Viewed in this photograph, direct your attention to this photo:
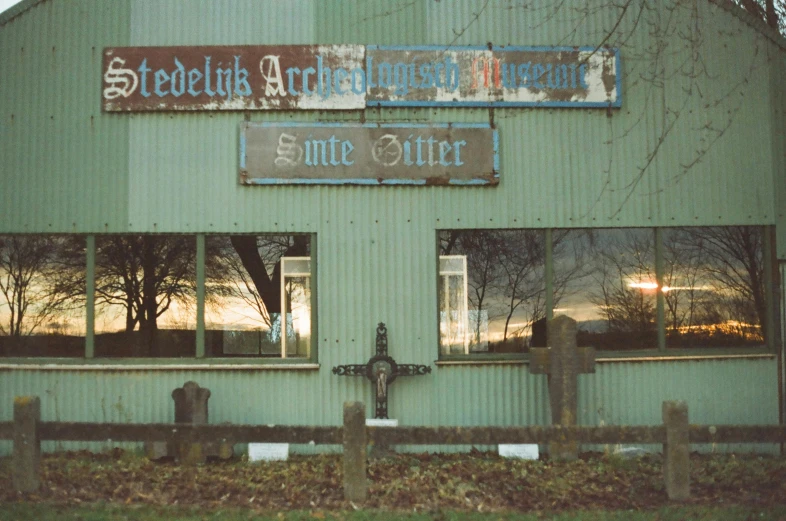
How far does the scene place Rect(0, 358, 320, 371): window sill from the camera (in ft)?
34.3

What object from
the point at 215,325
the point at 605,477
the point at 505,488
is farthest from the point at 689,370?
the point at 215,325

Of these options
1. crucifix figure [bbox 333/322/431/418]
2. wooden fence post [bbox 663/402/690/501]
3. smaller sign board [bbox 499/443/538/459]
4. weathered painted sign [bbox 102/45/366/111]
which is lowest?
smaller sign board [bbox 499/443/538/459]

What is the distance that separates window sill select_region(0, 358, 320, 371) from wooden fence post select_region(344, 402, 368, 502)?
280cm

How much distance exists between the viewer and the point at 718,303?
11.0m

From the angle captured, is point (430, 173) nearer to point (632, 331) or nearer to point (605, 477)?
point (632, 331)

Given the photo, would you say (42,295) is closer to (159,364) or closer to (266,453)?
(159,364)

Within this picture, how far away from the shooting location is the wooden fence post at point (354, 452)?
25.1 feet

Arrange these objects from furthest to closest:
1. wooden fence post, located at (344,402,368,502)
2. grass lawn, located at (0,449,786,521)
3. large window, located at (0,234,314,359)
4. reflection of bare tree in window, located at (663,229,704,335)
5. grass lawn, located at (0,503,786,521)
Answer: reflection of bare tree in window, located at (663,229,704,335)
large window, located at (0,234,314,359)
wooden fence post, located at (344,402,368,502)
grass lawn, located at (0,449,786,521)
grass lawn, located at (0,503,786,521)

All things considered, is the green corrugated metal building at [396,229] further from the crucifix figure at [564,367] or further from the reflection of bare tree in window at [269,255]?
the crucifix figure at [564,367]

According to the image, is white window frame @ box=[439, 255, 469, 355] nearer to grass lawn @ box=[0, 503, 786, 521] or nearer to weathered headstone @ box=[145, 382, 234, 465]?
weathered headstone @ box=[145, 382, 234, 465]

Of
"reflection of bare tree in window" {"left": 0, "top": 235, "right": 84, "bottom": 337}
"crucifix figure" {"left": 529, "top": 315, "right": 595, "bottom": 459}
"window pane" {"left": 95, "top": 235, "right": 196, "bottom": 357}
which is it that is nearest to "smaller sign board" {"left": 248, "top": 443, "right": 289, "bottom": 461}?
"window pane" {"left": 95, "top": 235, "right": 196, "bottom": 357}

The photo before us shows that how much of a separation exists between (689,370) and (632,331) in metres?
0.90

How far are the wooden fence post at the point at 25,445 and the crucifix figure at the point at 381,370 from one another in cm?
372

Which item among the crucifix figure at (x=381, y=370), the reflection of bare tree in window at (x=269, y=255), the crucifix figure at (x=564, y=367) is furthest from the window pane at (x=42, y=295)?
the crucifix figure at (x=564, y=367)
